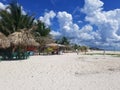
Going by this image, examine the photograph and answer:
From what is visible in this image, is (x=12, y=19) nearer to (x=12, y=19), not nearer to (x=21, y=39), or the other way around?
(x=12, y=19)

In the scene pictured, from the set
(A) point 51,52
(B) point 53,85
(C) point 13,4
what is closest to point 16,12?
(C) point 13,4

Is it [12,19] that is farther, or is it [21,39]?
[12,19]

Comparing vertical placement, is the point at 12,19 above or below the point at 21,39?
above

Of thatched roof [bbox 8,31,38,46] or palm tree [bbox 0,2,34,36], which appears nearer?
thatched roof [bbox 8,31,38,46]

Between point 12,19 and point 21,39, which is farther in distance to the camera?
point 12,19

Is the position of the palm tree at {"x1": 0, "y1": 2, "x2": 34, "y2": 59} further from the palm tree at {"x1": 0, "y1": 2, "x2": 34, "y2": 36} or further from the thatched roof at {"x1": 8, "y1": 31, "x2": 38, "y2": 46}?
the thatched roof at {"x1": 8, "y1": 31, "x2": 38, "y2": 46}

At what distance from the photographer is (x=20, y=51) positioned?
68.5 feet

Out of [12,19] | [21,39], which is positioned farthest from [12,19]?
[21,39]

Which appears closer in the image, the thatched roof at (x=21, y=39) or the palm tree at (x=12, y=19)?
the thatched roof at (x=21, y=39)

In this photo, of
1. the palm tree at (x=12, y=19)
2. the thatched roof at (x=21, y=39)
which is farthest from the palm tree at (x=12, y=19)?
the thatched roof at (x=21, y=39)

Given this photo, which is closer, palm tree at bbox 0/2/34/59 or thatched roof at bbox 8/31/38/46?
thatched roof at bbox 8/31/38/46

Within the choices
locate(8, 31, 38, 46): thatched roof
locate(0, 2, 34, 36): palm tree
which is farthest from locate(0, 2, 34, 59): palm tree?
locate(8, 31, 38, 46): thatched roof

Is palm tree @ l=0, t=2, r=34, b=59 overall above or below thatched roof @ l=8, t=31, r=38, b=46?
above

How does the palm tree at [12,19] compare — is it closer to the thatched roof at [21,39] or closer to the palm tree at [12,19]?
the palm tree at [12,19]
